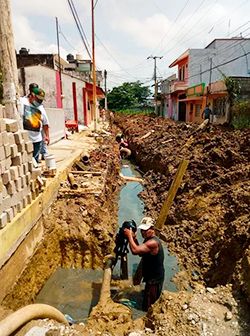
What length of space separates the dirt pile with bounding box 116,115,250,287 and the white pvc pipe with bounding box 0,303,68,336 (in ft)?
8.52

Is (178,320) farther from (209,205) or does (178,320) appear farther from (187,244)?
(209,205)

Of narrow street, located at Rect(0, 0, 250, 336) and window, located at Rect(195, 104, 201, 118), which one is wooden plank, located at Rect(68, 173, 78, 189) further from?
window, located at Rect(195, 104, 201, 118)

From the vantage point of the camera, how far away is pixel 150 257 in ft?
17.5

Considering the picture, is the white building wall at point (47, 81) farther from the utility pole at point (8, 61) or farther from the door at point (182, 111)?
the door at point (182, 111)

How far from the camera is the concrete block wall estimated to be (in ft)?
14.9

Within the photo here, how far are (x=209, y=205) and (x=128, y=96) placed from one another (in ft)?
191

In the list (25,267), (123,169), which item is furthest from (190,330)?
(123,169)

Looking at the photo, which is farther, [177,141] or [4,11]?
[177,141]

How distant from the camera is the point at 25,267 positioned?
5281 mm

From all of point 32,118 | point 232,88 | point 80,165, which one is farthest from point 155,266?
point 232,88

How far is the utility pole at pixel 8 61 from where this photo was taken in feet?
18.7

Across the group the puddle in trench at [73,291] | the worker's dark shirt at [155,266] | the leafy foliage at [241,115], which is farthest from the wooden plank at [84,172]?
the leafy foliage at [241,115]

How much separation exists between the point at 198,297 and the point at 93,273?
10.0ft

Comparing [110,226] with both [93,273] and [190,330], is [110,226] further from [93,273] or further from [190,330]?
[190,330]
